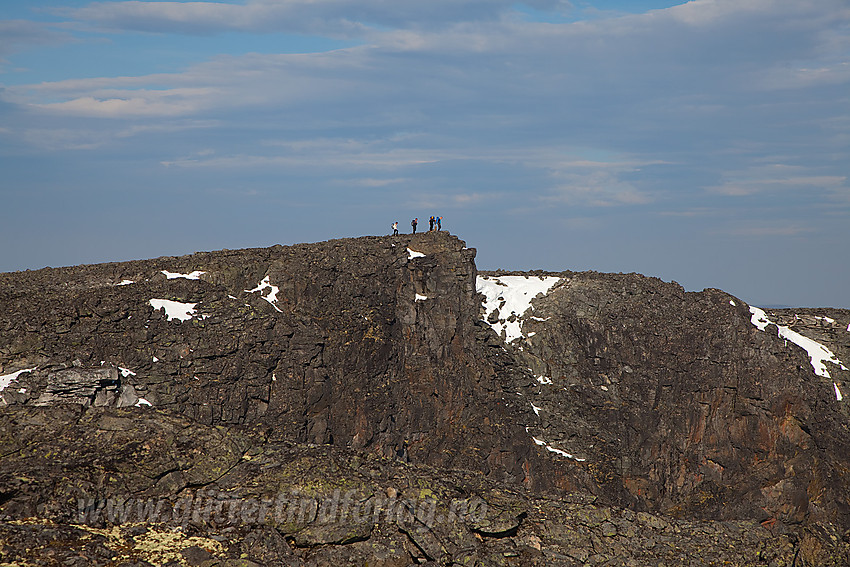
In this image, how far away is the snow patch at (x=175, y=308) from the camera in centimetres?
5547


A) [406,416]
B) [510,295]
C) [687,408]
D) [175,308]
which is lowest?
[406,416]

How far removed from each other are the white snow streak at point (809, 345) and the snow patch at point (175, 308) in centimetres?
5712

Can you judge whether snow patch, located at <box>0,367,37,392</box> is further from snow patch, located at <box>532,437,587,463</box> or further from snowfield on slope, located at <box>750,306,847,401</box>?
snowfield on slope, located at <box>750,306,847,401</box>

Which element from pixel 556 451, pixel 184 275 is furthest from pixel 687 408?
pixel 184 275

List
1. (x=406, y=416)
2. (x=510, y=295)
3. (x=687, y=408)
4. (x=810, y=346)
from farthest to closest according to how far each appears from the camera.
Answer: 1. (x=810, y=346)
2. (x=510, y=295)
3. (x=687, y=408)
4. (x=406, y=416)

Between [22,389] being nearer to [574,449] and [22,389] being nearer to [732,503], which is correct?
[574,449]

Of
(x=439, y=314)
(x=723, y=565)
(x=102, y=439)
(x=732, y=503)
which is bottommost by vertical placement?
(x=732, y=503)

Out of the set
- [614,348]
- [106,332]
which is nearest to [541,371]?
[614,348]

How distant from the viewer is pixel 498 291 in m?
76.7

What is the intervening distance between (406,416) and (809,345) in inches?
1801

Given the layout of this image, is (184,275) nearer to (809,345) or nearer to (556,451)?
(556,451)

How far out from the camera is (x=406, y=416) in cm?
6316

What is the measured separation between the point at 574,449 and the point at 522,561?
45050mm

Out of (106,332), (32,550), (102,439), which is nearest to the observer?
(32,550)
